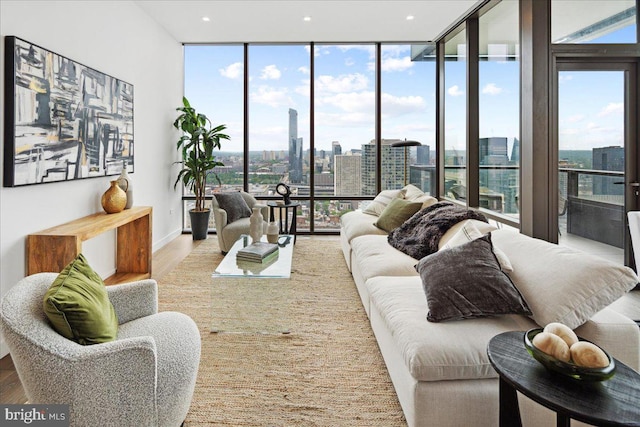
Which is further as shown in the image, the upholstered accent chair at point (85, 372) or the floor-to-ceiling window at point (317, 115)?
the floor-to-ceiling window at point (317, 115)

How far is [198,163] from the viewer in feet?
19.7

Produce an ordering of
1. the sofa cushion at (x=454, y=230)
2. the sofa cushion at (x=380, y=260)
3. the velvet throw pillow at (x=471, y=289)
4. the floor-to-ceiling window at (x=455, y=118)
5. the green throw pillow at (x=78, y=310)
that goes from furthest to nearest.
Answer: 1. the floor-to-ceiling window at (x=455, y=118)
2. the sofa cushion at (x=454, y=230)
3. the sofa cushion at (x=380, y=260)
4. the velvet throw pillow at (x=471, y=289)
5. the green throw pillow at (x=78, y=310)

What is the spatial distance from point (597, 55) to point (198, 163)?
15.8 feet

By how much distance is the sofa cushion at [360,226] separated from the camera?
439 centimetres

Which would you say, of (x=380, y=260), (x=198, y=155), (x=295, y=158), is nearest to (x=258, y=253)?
(x=380, y=260)

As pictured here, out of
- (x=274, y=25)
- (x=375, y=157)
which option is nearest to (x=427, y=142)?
(x=375, y=157)

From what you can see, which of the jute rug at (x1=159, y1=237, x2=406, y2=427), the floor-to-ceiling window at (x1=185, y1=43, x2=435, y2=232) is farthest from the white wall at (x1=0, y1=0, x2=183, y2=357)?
the jute rug at (x1=159, y1=237, x2=406, y2=427)

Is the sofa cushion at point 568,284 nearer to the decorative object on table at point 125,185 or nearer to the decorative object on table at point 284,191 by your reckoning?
the decorative object on table at point 125,185

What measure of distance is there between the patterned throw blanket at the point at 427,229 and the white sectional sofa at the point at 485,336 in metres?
1.13

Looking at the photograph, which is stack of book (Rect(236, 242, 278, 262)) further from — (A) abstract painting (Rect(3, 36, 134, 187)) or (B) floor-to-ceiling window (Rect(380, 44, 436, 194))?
(B) floor-to-ceiling window (Rect(380, 44, 436, 194))

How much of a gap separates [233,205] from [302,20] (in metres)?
2.53

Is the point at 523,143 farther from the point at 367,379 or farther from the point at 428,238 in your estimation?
the point at 367,379

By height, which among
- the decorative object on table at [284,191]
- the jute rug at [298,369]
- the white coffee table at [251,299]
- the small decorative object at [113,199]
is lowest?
the jute rug at [298,369]

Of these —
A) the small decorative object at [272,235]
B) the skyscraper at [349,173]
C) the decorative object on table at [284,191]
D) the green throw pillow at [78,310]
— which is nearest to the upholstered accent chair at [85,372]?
the green throw pillow at [78,310]
